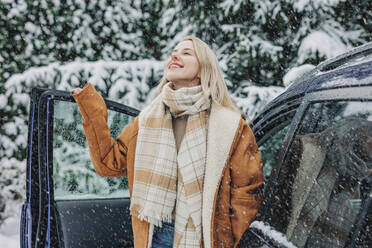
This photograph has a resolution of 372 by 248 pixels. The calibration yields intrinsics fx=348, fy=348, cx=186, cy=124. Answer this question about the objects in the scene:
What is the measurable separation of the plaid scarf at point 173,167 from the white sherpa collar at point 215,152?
0.06 m

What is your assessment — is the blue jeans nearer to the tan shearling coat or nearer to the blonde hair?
the tan shearling coat

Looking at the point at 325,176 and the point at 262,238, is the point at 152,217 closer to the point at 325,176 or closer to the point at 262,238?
the point at 262,238

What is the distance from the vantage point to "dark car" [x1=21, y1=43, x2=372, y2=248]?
42.4 inches

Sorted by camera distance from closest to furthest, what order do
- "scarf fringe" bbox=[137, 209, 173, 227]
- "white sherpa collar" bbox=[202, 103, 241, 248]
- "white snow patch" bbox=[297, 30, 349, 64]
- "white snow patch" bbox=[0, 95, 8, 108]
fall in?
1. "white sherpa collar" bbox=[202, 103, 241, 248]
2. "scarf fringe" bbox=[137, 209, 173, 227]
3. "white snow patch" bbox=[297, 30, 349, 64]
4. "white snow patch" bbox=[0, 95, 8, 108]

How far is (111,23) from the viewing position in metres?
5.50

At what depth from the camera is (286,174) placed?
1469mm

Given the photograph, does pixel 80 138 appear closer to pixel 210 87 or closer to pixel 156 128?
pixel 156 128

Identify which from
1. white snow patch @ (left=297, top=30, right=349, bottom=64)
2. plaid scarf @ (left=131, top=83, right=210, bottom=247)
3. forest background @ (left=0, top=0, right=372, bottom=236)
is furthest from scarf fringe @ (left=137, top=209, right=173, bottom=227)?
white snow patch @ (left=297, top=30, right=349, bottom=64)

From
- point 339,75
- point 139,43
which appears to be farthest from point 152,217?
point 139,43

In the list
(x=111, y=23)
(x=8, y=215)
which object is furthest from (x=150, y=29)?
(x=8, y=215)

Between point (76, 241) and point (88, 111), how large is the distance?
96 centimetres

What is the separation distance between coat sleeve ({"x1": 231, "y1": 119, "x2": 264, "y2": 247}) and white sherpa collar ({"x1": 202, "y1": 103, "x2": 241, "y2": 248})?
0.18 ft

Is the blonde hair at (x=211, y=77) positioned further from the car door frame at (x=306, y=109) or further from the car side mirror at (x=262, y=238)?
the car side mirror at (x=262, y=238)

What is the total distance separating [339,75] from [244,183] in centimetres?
65
